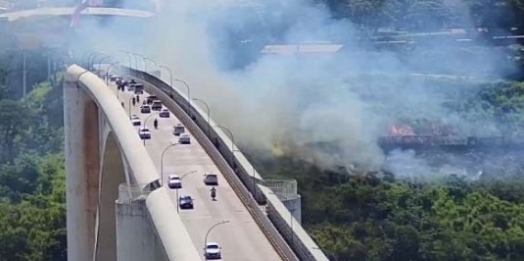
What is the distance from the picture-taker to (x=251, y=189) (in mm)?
20234

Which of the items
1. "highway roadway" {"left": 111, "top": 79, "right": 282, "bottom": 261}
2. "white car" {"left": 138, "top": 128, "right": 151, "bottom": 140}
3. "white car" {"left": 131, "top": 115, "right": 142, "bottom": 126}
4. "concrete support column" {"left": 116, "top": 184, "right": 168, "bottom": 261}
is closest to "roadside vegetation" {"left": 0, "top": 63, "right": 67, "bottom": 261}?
"white car" {"left": 131, "top": 115, "right": 142, "bottom": 126}

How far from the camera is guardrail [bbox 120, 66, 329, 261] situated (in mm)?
16516

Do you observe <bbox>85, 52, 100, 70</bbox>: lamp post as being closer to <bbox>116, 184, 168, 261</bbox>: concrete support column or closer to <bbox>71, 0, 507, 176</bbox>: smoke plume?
<bbox>71, 0, 507, 176</bbox>: smoke plume

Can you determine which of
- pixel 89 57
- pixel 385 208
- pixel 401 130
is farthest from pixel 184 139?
pixel 89 57

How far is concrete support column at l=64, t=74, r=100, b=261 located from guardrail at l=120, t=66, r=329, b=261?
1861 mm

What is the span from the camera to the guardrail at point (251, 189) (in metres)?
16.5

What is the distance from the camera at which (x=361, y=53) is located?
38781mm

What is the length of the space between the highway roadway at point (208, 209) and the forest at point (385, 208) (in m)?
5.41

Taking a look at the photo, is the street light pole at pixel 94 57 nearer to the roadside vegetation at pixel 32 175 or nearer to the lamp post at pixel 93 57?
the lamp post at pixel 93 57

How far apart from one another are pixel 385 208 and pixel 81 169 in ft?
21.5

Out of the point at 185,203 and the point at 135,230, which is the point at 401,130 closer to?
the point at 185,203

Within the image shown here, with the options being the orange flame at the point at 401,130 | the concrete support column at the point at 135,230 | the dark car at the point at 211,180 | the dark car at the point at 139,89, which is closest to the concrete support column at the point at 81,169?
the dark car at the point at 139,89

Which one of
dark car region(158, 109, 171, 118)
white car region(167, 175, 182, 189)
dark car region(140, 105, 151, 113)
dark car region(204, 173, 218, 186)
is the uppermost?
white car region(167, 175, 182, 189)

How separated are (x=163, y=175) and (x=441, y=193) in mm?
10956
